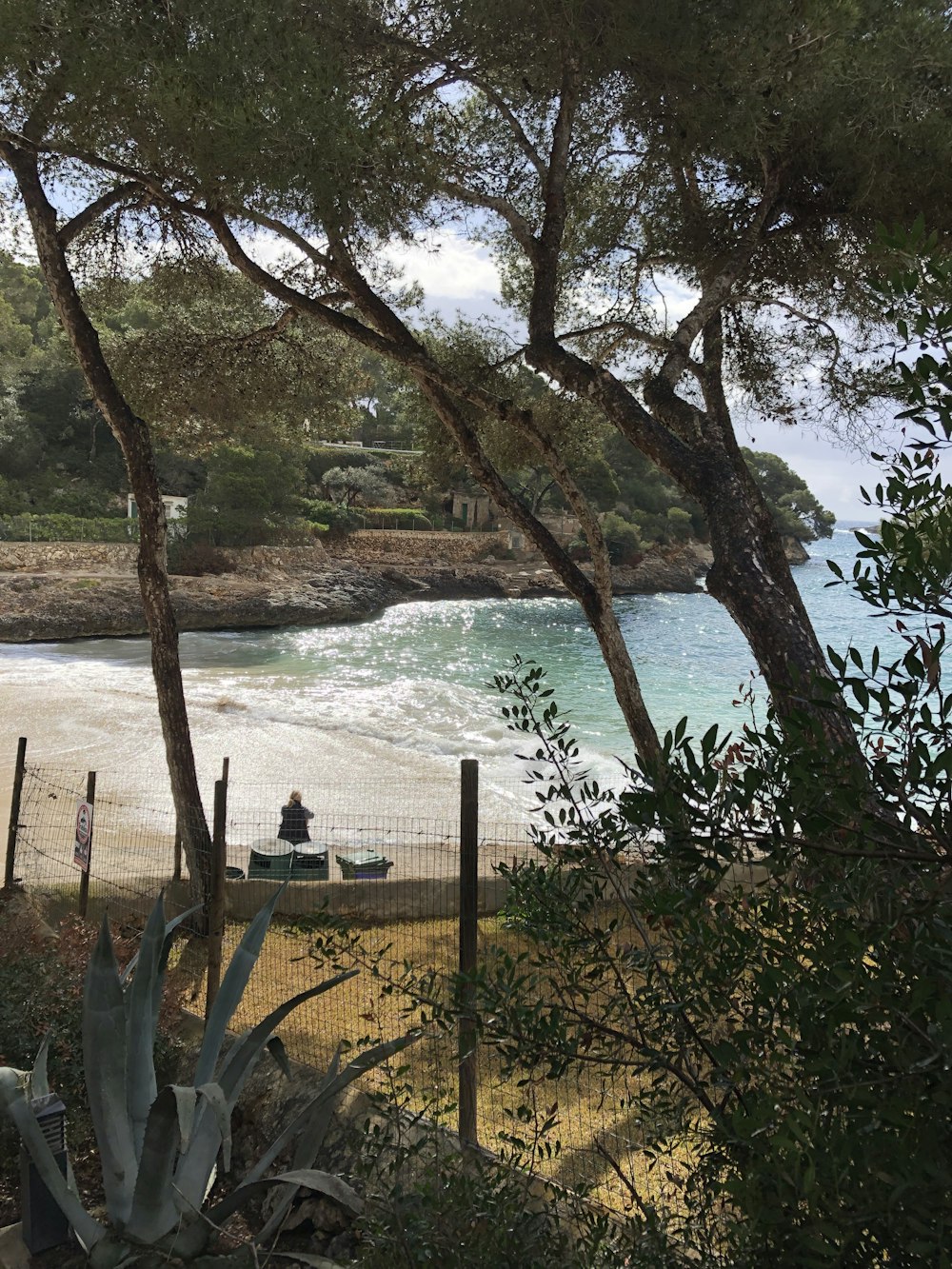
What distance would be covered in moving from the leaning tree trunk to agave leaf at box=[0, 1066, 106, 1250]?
148 inches

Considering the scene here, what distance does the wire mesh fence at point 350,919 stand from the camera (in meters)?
3.82

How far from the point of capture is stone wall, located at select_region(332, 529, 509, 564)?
45031 mm

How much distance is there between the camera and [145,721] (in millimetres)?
17188

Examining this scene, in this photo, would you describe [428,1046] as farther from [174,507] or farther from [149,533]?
[174,507]

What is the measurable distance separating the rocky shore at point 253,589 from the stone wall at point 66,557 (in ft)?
0.18

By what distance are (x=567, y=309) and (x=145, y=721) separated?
1100 cm

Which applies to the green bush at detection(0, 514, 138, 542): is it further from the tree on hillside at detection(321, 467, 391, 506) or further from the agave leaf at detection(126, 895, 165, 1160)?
the agave leaf at detection(126, 895, 165, 1160)

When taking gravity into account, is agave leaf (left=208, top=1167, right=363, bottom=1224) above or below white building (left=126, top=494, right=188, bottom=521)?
below

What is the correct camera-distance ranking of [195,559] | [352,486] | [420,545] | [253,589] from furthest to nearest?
[352,486], [420,545], [195,559], [253,589]

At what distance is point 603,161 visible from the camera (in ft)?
27.0

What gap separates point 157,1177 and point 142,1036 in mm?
487

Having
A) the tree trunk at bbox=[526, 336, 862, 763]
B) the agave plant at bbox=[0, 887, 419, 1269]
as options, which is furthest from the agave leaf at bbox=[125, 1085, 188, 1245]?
the tree trunk at bbox=[526, 336, 862, 763]

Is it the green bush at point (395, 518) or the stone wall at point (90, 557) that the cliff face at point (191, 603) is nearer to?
the stone wall at point (90, 557)

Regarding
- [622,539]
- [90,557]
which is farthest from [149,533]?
[622,539]
